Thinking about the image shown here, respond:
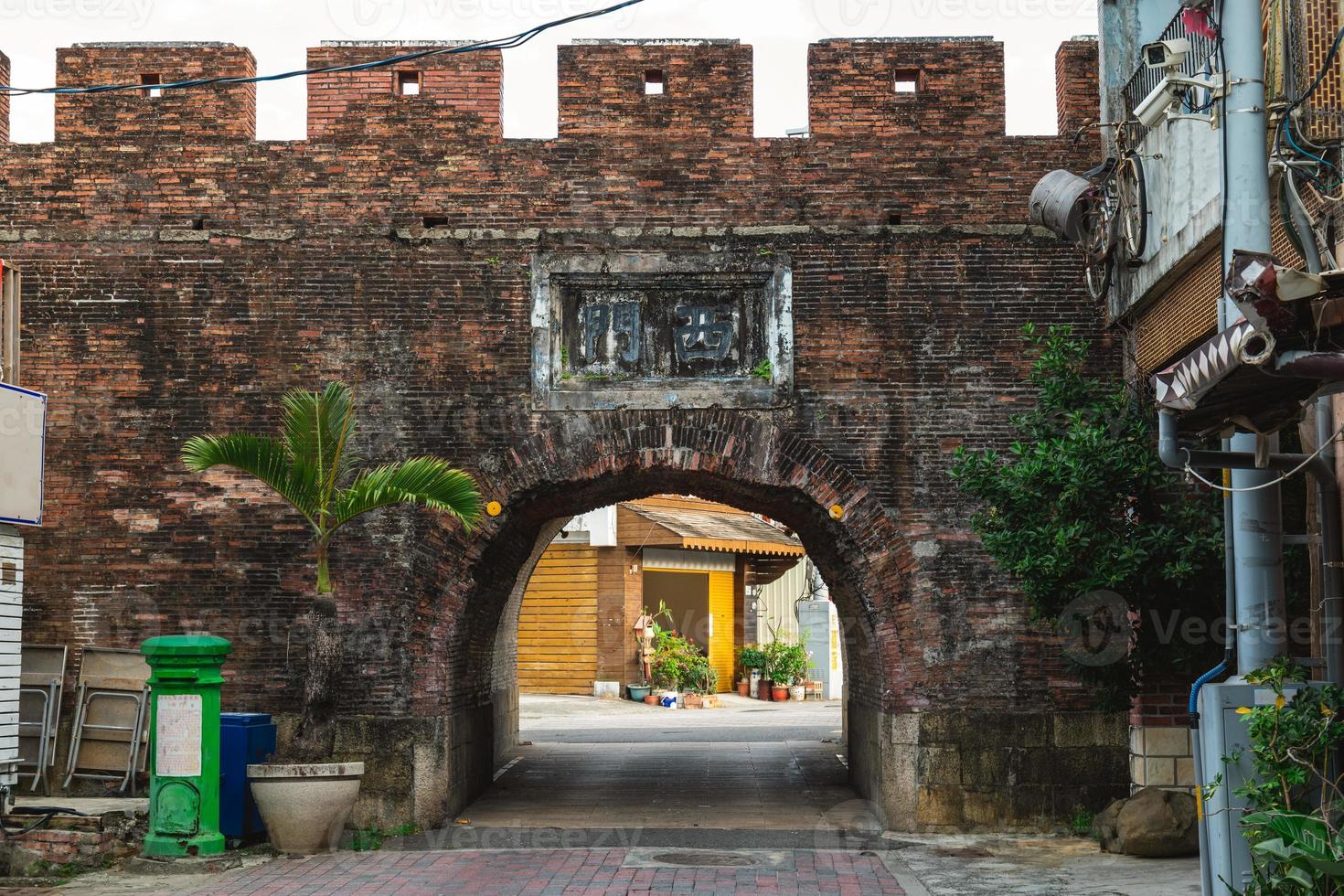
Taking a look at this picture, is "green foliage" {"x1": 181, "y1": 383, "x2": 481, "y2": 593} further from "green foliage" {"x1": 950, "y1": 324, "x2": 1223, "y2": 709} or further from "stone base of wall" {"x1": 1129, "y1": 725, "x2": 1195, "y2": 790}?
"stone base of wall" {"x1": 1129, "y1": 725, "x2": 1195, "y2": 790}

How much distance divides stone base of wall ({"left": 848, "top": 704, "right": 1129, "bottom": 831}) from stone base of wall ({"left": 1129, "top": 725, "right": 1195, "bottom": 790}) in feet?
1.29

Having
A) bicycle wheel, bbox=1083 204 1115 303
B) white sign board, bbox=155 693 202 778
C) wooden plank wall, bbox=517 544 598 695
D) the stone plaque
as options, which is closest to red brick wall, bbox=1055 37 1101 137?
bicycle wheel, bbox=1083 204 1115 303

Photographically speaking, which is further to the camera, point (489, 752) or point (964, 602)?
point (489, 752)

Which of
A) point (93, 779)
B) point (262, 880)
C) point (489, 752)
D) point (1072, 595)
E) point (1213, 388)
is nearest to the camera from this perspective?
point (1213, 388)

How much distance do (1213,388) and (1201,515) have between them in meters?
3.94

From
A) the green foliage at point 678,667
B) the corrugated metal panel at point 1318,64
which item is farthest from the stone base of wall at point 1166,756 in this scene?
the green foliage at point 678,667

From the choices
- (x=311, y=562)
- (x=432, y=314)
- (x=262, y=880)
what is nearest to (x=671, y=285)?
(x=432, y=314)

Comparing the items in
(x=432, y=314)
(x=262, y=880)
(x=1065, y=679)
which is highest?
(x=432, y=314)

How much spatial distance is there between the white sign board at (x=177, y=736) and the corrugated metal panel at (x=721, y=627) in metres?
21.5

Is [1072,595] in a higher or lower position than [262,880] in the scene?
higher

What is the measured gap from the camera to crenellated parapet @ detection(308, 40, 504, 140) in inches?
505

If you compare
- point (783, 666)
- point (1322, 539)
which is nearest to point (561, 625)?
point (783, 666)

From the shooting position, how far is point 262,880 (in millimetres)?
9891

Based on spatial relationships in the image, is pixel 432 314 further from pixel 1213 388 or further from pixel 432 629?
pixel 1213 388
